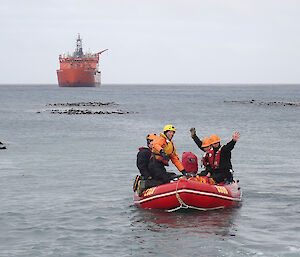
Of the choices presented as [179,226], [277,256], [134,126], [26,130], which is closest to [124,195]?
[179,226]

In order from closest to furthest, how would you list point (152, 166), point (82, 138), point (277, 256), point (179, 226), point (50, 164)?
1. point (277, 256)
2. point (179, 226)
3. point (152, 166)
4. point (50, 164)
5. point (82, 138)

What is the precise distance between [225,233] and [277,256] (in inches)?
72.0

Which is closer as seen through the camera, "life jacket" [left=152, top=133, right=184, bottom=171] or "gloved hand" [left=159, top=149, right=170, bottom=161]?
"gloved hand" [left=159, top=149, right=170, bottom=161]

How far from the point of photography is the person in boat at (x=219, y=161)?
45.3 ft

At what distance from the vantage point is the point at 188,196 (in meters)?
12.8

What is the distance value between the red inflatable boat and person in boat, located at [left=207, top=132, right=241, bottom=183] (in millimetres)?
401

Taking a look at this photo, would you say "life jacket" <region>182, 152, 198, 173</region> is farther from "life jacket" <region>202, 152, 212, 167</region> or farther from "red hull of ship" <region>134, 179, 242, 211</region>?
"red hull of ship" <region>134, 179, 242, 211</region>

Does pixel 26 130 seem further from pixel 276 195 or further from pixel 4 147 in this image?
pixel 276 195

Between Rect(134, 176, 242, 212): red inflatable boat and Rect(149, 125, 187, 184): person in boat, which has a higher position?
Rect(149, 125, 187, 184): person in boat

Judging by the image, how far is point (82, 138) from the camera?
34062 millimetres
